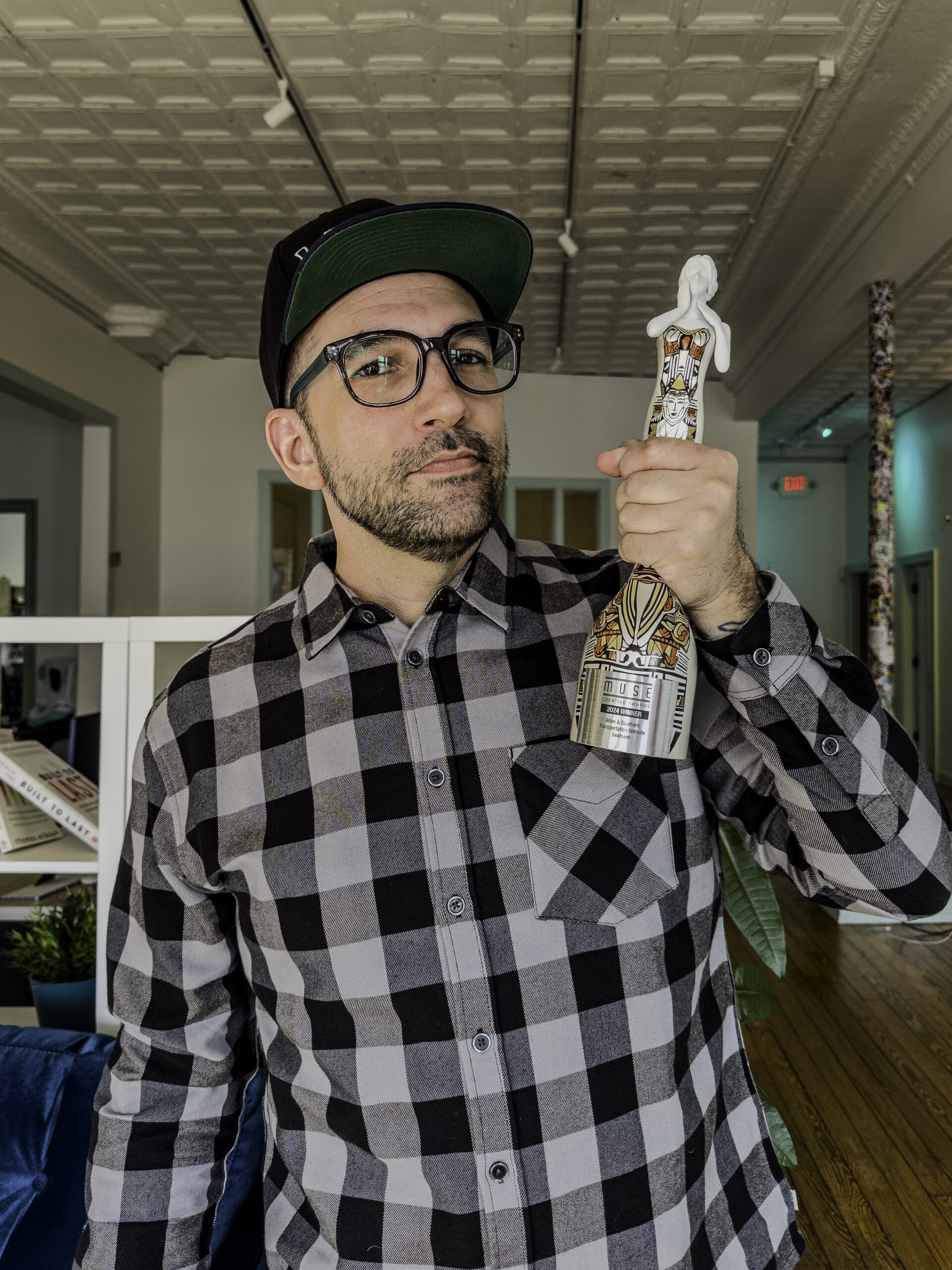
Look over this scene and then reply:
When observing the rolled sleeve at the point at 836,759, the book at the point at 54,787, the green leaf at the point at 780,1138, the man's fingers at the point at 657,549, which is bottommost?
the green leaf at the point at 780,1138

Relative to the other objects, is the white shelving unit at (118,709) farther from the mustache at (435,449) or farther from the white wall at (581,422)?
the white wall at (581,422)

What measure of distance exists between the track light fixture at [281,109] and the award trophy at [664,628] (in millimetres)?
3209

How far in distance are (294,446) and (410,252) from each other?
246mm

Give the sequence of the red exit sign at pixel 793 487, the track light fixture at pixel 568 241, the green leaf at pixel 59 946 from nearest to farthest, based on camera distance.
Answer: the green leaf at pixel 59 946 < the track light fixture at pixel 568 241 < the red exit sign at pixel 793 487

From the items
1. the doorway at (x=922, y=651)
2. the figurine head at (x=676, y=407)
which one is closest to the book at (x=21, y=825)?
the figurine head at (x=676, y=407)

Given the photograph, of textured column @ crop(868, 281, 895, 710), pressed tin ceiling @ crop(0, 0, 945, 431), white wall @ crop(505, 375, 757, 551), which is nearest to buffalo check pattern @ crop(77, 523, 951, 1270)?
pressed tin ceiling @ crop(0, 0, 945, 431)

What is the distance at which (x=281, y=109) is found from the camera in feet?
11.0

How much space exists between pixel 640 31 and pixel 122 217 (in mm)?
2717

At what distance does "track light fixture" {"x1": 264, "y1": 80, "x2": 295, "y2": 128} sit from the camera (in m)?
3.32

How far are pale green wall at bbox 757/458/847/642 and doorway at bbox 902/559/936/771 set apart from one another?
2.44 metres

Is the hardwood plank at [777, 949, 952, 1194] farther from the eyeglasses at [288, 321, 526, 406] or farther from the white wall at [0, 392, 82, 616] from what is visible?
the white wall at [0, 392, 82, 616]

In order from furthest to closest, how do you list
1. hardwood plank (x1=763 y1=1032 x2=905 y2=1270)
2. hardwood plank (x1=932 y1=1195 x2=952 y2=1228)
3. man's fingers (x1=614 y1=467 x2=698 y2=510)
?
hardwood plank (x1=932 y1=1195 x2=952 y2=1228) < hardwood plank (x1=763 y1=1032 x2=905 y2=1270) < man's fingers (x1=614 y1=467 x2=698 y2=510)

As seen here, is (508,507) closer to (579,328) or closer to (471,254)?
(579,328)

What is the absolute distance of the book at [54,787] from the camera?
155 centimetres
